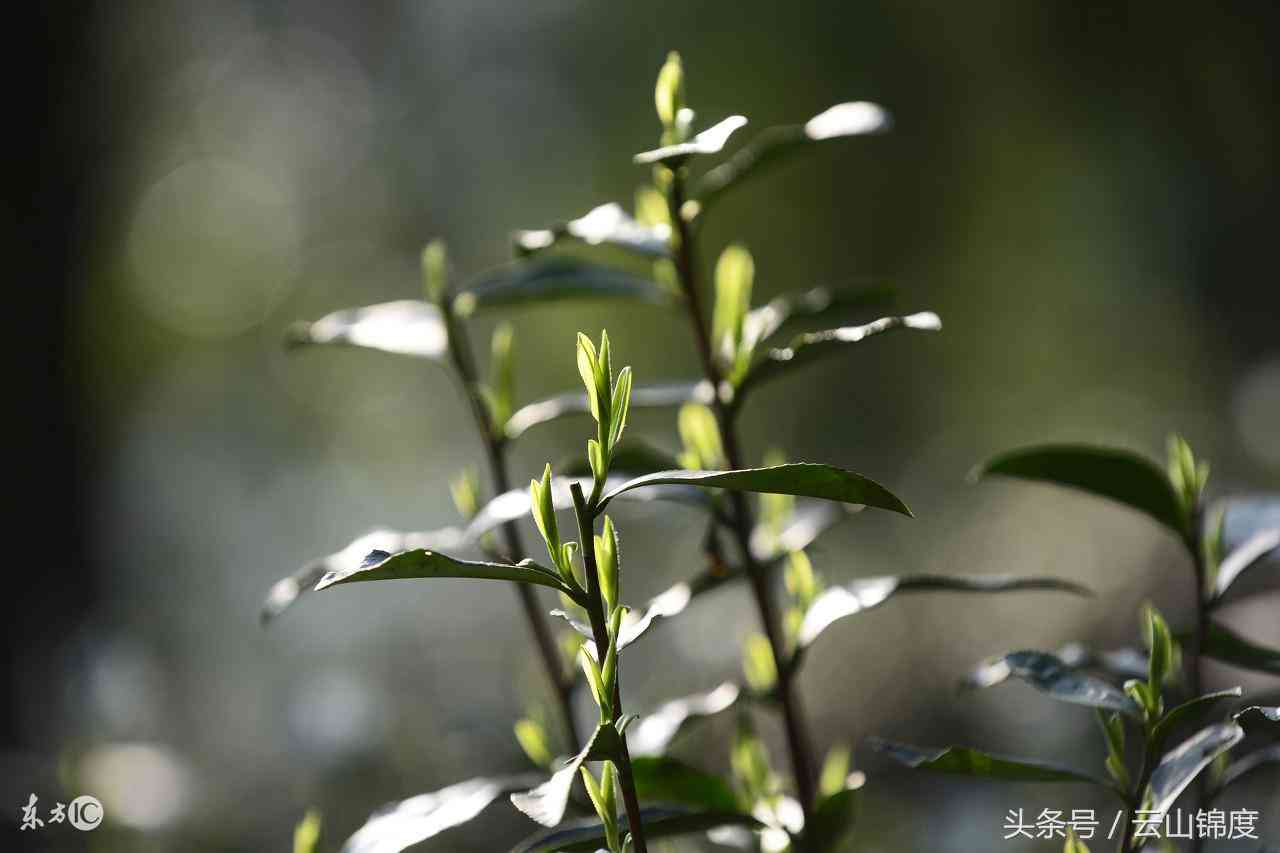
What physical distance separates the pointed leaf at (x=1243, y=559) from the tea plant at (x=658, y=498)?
0.23ft

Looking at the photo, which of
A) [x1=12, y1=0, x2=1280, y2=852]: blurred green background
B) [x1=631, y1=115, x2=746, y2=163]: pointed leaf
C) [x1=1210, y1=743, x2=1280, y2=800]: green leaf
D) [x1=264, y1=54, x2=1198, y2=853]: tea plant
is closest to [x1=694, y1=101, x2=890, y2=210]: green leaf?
[x1=264, y1=54, x2=1198, y2=853]: tea plant

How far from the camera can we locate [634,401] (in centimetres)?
53

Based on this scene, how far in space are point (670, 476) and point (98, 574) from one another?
153cm

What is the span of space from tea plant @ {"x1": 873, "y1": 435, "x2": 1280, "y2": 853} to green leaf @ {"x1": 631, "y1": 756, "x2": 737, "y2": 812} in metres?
0.10

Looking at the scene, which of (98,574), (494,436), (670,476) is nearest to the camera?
(670,476)

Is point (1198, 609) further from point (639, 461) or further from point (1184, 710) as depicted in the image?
point (639, 461)

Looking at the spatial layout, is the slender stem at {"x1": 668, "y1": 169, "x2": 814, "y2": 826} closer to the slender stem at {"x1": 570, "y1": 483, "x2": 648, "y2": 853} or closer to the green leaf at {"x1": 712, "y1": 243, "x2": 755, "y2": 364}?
the green leaf at {"x1": 712, "y1": 243, "x2": 755, "y2": 364}

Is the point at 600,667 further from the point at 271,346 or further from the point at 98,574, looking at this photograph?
the point at 271,346

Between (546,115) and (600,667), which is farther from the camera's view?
(546,115)

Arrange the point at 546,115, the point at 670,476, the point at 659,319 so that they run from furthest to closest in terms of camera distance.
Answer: the point at 546,115 < the point at 659,319 < the point at 670,476

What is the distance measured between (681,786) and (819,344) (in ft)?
0.68

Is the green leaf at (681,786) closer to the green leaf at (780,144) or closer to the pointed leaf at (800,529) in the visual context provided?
the pointed leaf at (800,529)

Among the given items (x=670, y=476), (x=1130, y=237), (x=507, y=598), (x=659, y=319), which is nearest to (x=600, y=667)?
(x=670, y=476)

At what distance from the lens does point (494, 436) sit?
0.57 metres
